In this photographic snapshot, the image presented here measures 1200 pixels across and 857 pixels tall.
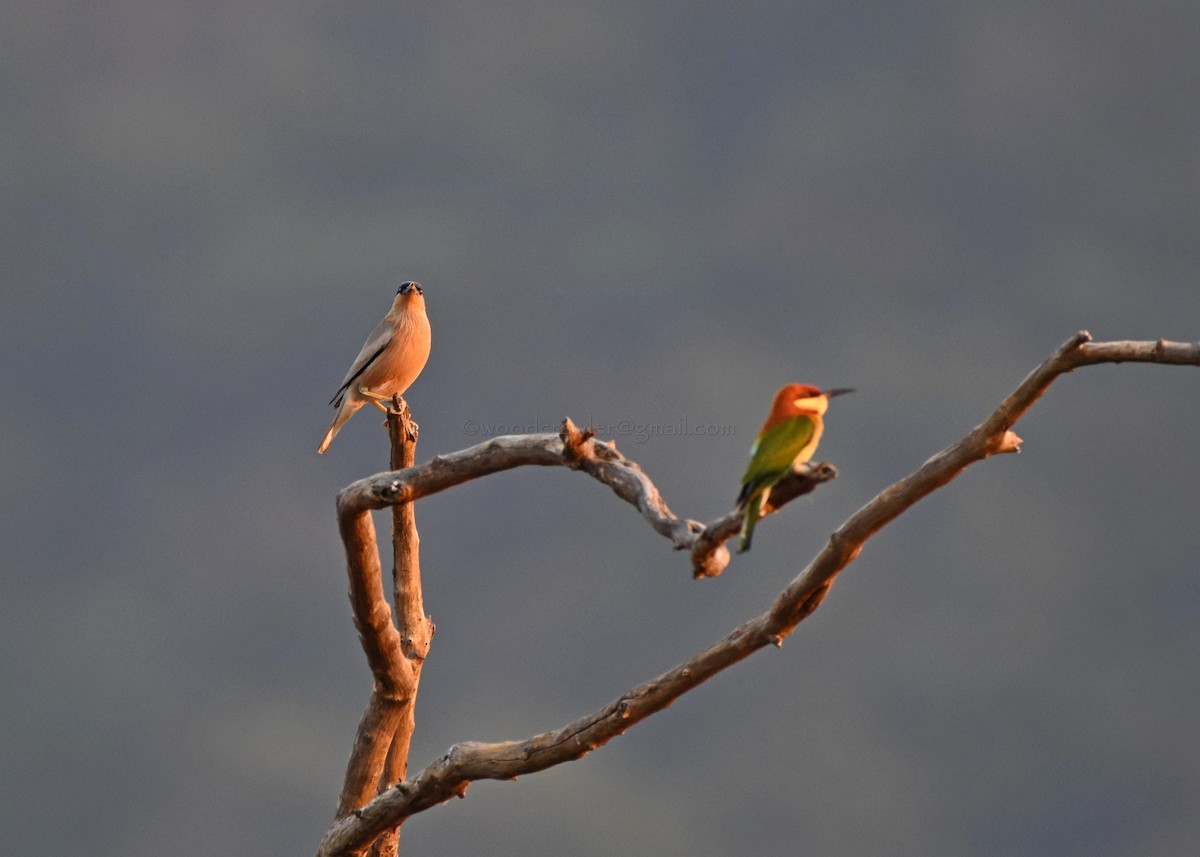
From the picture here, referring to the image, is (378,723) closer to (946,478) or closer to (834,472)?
(946,478)

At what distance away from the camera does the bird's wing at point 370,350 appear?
10.5 meters

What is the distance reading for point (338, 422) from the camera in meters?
10.8

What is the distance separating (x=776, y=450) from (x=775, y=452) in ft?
0.04

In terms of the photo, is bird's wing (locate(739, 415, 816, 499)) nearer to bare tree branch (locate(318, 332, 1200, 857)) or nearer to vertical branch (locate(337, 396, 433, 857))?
bare tree branch (locate(318, 332, 1200, 857))

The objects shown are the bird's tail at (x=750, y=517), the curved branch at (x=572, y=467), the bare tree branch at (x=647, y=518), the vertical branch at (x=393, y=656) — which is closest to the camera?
the bird's tail at (x=750, y=517)

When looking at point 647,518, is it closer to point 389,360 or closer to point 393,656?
point 393,656

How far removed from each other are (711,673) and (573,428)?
66.6 inches

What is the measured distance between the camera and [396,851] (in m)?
9.20

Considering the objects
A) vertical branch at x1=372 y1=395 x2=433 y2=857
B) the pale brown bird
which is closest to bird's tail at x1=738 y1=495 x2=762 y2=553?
vertical branch at x1=372 y1=395 x2=433 y2=857

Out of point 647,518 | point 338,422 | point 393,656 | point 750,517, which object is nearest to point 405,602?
point 393,656

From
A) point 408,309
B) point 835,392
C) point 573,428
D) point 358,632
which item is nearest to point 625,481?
point 573,428

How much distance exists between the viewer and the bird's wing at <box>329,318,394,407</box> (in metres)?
10.5

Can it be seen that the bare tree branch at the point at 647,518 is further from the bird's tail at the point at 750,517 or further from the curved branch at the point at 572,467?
the bird's tail at the point at 750,517

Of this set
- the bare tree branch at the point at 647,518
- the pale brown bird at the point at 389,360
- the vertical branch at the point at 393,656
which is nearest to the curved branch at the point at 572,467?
the bare tree branch at the point at 647,518
